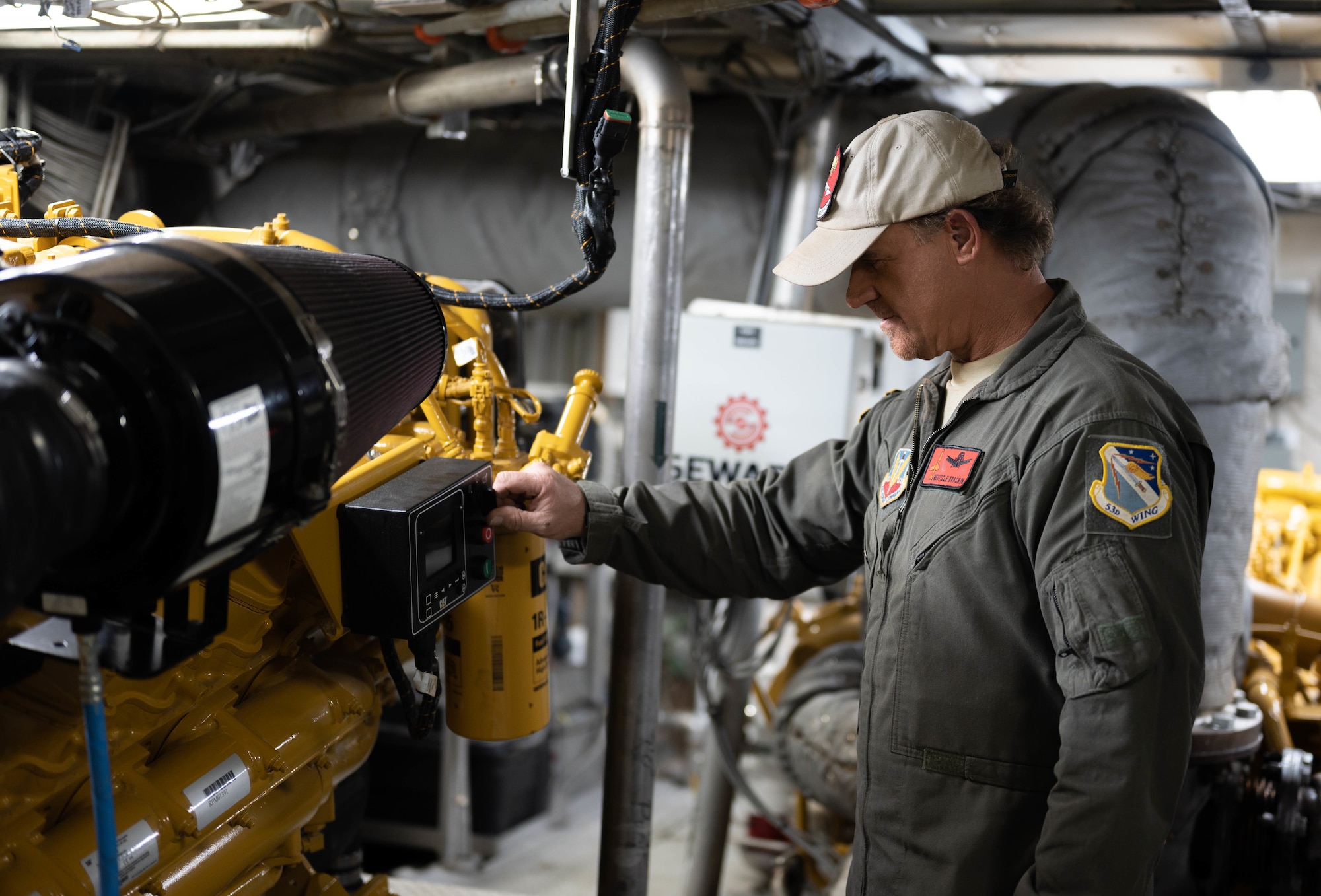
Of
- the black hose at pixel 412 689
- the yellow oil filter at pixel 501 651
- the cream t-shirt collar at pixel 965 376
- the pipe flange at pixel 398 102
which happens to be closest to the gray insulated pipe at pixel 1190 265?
the cream t-shirt collar at pixel 965 376

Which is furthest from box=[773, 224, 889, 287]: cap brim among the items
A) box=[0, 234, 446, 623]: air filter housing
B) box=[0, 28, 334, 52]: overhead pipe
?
box=[0, 28, 334, 52]: overhead pipe

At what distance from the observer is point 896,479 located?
1.49 metres

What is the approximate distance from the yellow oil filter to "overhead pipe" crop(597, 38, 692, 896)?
1.28 feet

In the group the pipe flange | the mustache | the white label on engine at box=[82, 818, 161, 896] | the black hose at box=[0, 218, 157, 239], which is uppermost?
the pipe flange

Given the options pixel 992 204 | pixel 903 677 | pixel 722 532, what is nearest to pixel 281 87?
pixel 722 532

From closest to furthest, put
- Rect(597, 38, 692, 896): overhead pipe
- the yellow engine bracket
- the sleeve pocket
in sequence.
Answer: the sleeve pocket
the yellow engine bracket
Rect(597, 38, 692, 896): overhead pipe

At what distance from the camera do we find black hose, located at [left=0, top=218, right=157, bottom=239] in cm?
157

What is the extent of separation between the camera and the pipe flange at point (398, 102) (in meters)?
2.59

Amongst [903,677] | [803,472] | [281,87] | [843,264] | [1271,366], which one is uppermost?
[281,87]

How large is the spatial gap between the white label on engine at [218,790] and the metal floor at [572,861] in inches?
99.9

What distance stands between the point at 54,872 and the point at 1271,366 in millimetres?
2328

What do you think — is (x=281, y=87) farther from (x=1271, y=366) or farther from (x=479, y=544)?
(x=1271, y=366)

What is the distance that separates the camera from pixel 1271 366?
2266mm

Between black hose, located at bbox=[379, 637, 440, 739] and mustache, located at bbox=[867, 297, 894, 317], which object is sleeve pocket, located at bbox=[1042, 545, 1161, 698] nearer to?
mustache, located at bbox=[867, 297, 894, 317]
